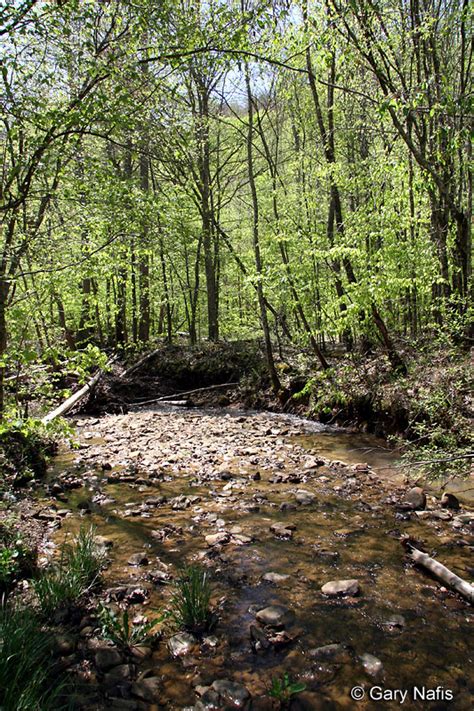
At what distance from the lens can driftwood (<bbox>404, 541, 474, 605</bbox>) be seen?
3.84 meters

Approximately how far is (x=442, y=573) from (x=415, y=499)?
1.89 m

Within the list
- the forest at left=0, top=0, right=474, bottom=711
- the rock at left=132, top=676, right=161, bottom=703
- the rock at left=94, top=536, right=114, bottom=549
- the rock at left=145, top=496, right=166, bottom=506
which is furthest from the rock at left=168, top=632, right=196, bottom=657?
the rock at left=145, top=496, right=166, bottom=506

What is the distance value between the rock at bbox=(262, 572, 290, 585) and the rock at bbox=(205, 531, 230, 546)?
826 millimetres

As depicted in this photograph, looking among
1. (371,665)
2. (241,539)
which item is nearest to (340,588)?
(371,665)

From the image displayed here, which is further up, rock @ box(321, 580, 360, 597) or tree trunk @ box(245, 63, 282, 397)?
tree trunk @ box(245, 63, 282, 397)

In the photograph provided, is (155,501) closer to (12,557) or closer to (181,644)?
(12,557)

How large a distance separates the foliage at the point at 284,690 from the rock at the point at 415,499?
3510mm

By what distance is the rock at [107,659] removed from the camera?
309 centimetres

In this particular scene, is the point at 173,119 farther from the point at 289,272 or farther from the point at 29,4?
the point at 289,272

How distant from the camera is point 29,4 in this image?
161 inches

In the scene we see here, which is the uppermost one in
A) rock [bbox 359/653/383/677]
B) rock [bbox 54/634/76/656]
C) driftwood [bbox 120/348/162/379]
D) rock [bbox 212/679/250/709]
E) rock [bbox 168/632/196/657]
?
driftwood [bbox 120/348/162/379]

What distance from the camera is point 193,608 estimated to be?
356cm

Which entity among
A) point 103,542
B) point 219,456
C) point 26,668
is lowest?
point 219,456

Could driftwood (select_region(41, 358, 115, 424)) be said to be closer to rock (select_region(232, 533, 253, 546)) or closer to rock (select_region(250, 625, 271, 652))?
rock (select_region(232, 533, 253, 546))
